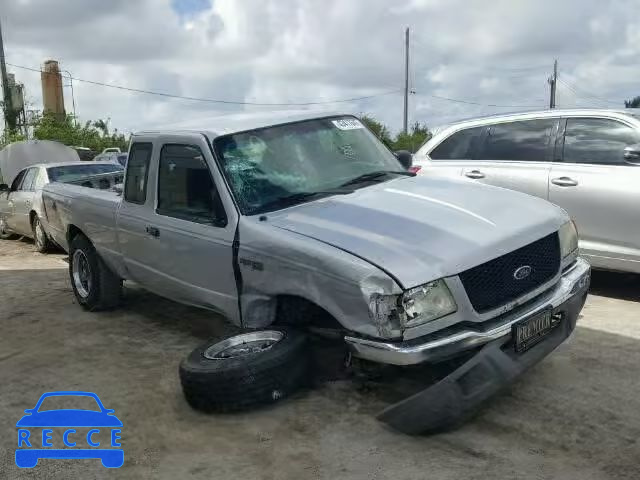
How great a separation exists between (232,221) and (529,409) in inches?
83.4

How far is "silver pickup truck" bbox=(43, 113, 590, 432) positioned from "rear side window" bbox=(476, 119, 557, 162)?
1961 millimetres

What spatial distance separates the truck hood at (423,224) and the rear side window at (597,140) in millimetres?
2076

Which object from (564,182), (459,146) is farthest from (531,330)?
(459,146)

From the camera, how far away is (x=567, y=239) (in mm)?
4258

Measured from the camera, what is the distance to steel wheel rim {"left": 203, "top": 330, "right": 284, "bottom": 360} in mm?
4008

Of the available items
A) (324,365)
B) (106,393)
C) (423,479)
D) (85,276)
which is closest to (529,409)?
(423,479)

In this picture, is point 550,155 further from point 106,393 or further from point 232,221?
point 106,393

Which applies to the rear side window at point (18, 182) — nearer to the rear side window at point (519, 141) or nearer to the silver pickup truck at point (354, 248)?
the silver pickup truck at point (354, 248)

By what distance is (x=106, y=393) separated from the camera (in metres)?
4.51

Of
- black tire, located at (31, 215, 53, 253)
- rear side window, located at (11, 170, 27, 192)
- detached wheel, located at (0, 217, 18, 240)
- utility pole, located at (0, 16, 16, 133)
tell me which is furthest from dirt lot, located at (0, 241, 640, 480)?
utility pole, located at (0, 16, 16, 133)

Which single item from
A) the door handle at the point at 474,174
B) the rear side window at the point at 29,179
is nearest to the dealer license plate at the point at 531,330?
the door handle at the point at 474,174

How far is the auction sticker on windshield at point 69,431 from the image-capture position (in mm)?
3660

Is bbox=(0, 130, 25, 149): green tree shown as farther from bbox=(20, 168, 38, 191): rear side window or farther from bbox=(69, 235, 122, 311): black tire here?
bbox=(69, 235, 122, 311): black tire

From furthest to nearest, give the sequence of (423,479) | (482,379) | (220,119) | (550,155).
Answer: (550,155)
(220,119)
(482,379)
(423,479)
